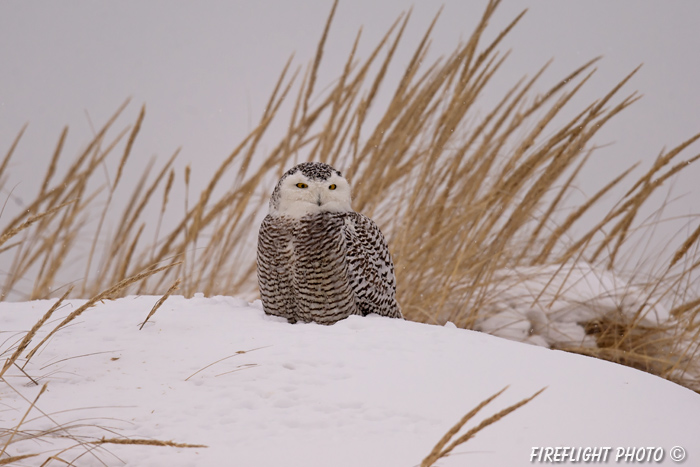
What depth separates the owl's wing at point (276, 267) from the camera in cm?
183

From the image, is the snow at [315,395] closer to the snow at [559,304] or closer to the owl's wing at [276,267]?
the owl's wing at [276,267]

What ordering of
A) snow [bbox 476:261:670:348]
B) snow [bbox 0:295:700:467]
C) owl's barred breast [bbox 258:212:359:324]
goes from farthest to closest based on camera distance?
snow [bbox 476:261:670:348] < owl's barred breast [bbox 258:212:359:324] < snow [bbox 0:295:700:467]

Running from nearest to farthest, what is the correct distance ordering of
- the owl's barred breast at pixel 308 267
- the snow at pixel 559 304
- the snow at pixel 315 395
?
the snow at pixel 315 395 → the owl's barred breast at pixel 308 267 → the snow at pixel 559 304

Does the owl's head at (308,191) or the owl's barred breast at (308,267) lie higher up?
the owl's head at (308,191)

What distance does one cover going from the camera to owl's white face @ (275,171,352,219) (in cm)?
184

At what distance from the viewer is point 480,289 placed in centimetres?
234

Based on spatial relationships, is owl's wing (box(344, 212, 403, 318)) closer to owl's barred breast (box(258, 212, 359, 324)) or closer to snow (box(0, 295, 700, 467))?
owl's barred breast (box(258, 212, 359, 324))

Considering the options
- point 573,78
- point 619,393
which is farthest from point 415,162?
point 619,393

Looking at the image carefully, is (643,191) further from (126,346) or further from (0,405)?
(0,405)

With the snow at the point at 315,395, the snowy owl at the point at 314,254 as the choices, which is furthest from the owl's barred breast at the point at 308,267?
the snow at the point at 315,395

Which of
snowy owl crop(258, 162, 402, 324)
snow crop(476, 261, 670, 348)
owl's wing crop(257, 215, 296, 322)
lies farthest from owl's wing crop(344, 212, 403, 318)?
snow crop(476, 261, 670, 348)

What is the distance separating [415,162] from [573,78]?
2.22 ft

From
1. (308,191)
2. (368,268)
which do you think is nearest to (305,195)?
(308,191)

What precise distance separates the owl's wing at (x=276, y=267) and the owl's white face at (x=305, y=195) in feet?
0.17
